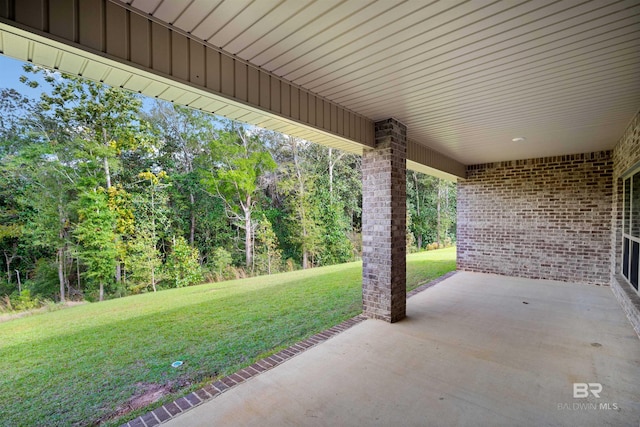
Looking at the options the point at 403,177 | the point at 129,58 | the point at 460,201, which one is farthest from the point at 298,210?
the point at 129,58

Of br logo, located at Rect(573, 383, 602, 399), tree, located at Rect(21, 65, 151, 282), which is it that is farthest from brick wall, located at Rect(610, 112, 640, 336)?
tree, located at Rect(21, 65, 151, 282)

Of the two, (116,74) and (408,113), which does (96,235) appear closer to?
(116,74)

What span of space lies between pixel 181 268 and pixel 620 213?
40.4 ft

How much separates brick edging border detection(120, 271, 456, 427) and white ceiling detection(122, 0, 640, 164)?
2.96 meters

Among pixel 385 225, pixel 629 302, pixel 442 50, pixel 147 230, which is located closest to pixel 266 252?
pixel 147 230

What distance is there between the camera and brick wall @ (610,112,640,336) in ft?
12.4

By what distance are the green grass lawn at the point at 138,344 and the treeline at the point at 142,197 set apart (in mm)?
4268

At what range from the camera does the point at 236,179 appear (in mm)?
12352

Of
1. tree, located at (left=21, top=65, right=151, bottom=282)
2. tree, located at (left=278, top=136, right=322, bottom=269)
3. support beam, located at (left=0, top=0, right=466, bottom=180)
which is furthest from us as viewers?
tree, located at (left=278, top=136, right=322, bottom=269)

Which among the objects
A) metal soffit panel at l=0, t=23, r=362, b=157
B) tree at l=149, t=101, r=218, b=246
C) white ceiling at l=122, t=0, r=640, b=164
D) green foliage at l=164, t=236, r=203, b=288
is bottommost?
green foliage at l=164, t=236, r=203, b=288

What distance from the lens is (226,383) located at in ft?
8.40

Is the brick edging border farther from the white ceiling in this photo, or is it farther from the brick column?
the white ceiling

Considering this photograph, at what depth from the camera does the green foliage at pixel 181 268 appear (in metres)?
10.2

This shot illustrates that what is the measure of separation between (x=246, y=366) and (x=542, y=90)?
14.5 ft
